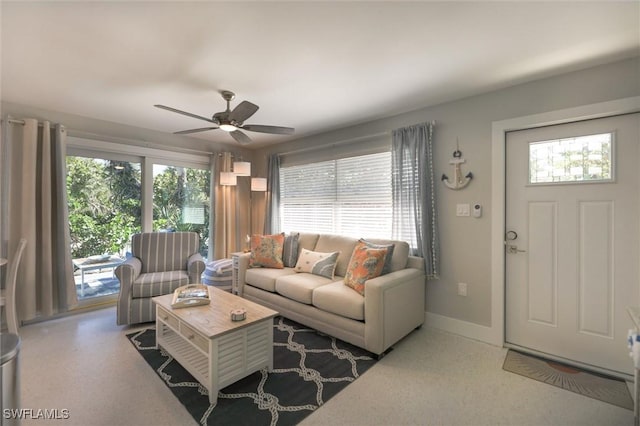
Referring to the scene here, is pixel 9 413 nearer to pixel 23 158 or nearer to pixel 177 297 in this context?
pixel 177 297

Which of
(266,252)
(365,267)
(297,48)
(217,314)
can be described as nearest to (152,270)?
(266,252)

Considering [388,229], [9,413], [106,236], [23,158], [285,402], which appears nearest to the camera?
[9,413]

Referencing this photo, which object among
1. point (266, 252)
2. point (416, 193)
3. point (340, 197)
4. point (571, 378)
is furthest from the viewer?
point (340, 197)

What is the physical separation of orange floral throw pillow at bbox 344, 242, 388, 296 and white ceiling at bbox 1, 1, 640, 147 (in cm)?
158

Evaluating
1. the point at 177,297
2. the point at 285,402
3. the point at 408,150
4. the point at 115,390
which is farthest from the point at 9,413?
the point at 408,150

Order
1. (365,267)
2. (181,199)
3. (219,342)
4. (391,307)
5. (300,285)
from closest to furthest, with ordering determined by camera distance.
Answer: (219,342)
(391,307)
(365,267)
(300,285)
(181,199)

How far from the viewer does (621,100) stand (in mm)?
2109

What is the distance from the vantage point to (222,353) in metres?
1.89

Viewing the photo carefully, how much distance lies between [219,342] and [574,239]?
9.51ft

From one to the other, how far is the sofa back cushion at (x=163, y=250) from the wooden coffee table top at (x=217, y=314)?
1.17m

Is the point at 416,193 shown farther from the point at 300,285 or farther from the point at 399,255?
the point at 300,285

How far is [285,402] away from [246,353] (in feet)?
1.38

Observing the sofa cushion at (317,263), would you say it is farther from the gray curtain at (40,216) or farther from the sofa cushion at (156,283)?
the gray curtain at (40,216)

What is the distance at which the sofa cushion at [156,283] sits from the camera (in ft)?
9.84
